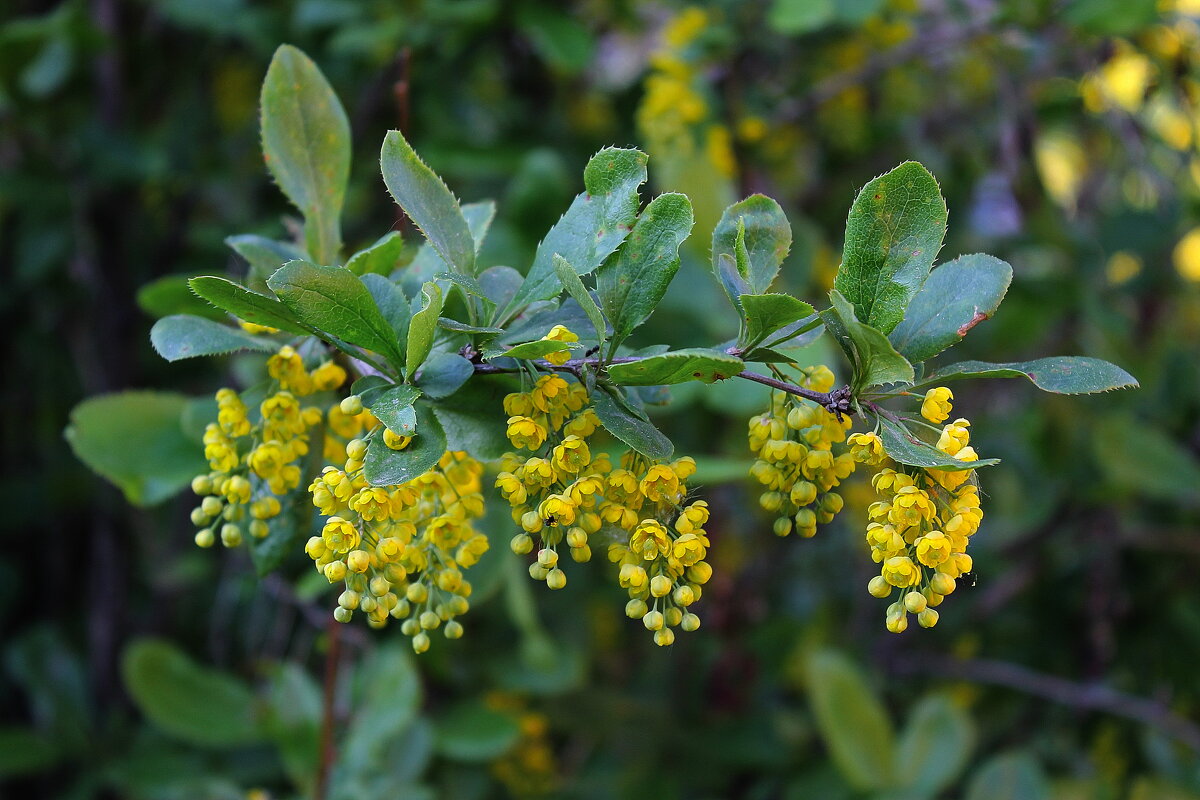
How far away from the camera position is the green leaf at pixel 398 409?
0.64 meters

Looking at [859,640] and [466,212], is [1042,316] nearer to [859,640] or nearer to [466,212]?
[859,640]

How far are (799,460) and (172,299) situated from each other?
0.76 metres

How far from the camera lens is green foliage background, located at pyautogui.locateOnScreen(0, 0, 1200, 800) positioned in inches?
70.7

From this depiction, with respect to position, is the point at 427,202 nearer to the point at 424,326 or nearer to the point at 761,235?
the point at 424,326

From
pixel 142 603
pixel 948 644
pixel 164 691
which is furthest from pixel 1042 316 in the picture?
pixel 142 603

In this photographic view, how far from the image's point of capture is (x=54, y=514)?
2217 mm

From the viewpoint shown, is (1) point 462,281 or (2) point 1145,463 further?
(2) point 1145,463

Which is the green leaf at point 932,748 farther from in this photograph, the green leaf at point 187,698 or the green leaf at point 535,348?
the green leaf at point 535,348


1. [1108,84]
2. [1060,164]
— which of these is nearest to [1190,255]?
[1060,164]

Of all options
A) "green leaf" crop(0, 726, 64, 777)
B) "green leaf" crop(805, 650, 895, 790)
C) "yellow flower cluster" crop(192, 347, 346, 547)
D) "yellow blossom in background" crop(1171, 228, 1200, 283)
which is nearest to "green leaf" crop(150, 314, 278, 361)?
"yellow flower cluster" crop(192, 347, 346, 547)

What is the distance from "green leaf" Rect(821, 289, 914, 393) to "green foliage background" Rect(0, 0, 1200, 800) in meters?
0.82

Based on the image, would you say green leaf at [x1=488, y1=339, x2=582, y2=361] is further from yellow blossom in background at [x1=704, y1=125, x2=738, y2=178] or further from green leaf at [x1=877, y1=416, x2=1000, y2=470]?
yellow blossom in background at [x1=704, y1=125, x2=738, y2=178]

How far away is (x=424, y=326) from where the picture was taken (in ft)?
2.18

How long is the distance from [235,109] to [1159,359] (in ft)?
7.79
